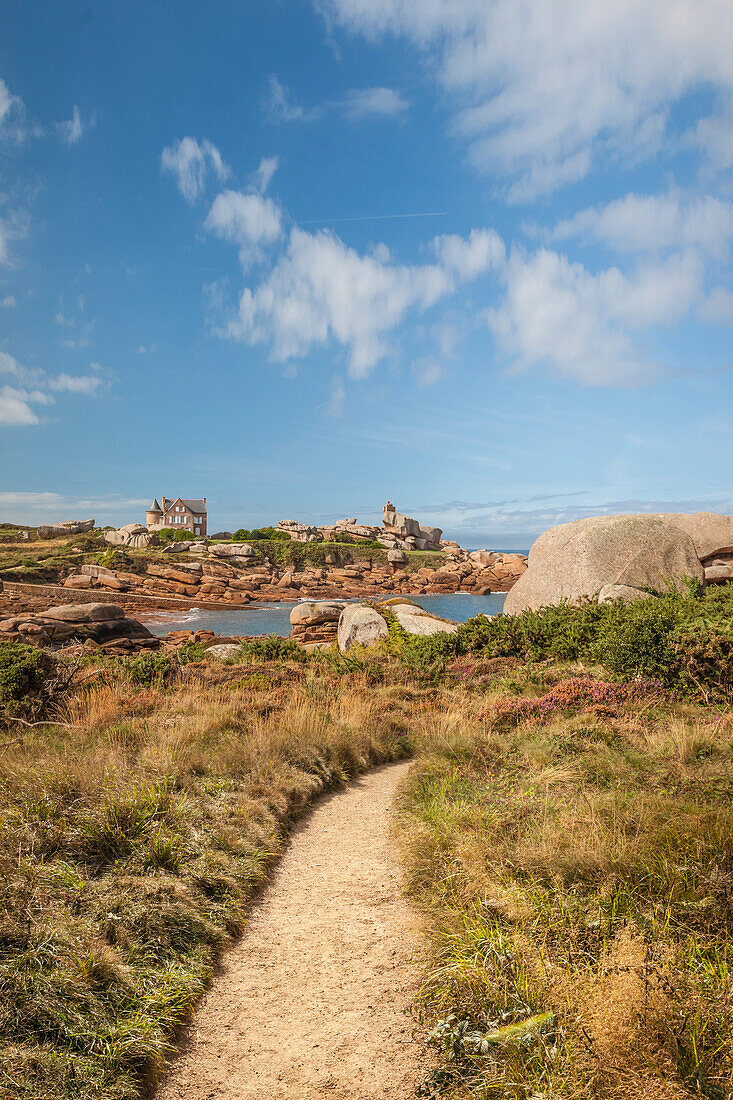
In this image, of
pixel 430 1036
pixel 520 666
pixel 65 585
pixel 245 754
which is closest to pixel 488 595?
pixel 65 585

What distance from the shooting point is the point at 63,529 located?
88812 millimetres

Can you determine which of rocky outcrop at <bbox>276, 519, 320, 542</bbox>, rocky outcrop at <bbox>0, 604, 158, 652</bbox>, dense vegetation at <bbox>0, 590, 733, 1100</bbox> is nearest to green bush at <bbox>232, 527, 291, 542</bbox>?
rocky outcrop at <bbox>276, 519, 320, 542</bbox>

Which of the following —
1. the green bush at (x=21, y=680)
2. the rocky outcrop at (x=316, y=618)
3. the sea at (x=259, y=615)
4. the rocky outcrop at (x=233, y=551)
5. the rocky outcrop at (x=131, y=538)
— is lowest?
the sea at (x=259, y=615)

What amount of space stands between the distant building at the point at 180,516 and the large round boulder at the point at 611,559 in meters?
93.0

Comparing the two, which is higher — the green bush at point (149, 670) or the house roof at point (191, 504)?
the house roof at point (191, 504)

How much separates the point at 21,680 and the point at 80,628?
18.4m

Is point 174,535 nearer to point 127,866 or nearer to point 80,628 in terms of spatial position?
point 80,628

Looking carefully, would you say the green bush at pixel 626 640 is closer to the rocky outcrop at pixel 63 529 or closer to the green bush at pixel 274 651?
the green bush at pixel 274 651

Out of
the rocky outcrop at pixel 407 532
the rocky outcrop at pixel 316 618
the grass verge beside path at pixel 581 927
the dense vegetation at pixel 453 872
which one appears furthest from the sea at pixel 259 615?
the rocky outcrop at pixel 407 532

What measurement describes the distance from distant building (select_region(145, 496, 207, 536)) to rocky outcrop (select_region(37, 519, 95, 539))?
1266 centimetres

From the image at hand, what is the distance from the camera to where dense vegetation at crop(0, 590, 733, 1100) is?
2.96m

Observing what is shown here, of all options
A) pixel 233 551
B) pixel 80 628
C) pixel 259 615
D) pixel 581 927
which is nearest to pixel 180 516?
pixel 233 551

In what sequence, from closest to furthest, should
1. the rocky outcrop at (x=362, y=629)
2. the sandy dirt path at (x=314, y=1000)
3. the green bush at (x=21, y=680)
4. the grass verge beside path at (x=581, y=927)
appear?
the grass verge beside path at (x=581, y=927), the sandy dirt path at (x=314, y=1000), the green bush at (x=21, y=680), the rocky outcrop at (x=362, y=629)

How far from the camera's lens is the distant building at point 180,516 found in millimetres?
104938
